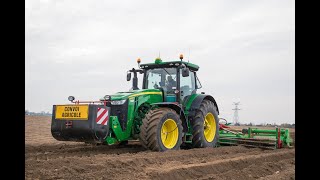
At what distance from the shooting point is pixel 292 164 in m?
8.45

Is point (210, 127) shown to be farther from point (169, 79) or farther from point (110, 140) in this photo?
point (110, 140)

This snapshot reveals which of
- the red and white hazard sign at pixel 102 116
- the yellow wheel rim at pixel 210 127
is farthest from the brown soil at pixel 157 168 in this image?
the yellow wheel rim at pixel 210 127

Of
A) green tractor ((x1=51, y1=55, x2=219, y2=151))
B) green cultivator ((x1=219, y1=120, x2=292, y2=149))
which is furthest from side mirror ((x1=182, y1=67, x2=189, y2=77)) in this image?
green cultivator ((x1=219, y1=120, x2=292, y2=149))

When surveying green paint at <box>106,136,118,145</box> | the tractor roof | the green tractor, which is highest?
the tractor roof

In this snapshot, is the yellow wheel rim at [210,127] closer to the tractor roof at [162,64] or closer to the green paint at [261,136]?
the green paint at [261,136]

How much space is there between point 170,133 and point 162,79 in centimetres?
185

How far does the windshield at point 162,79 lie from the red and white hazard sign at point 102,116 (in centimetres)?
257

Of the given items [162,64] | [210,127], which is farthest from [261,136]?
[162,64]

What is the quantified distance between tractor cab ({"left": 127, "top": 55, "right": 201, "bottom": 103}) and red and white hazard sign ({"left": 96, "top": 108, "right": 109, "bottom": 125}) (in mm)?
2401

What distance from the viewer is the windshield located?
10.6m

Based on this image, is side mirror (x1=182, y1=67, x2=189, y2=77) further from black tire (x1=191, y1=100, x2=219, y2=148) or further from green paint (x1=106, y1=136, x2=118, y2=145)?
green paint (x1=106, y1=136, x2=118, y2=145)

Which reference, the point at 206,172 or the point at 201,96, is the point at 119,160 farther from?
the point at 201,96

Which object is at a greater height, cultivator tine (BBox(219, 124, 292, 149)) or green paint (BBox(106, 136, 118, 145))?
green paint (BBox(106, 136, 118, 145))
